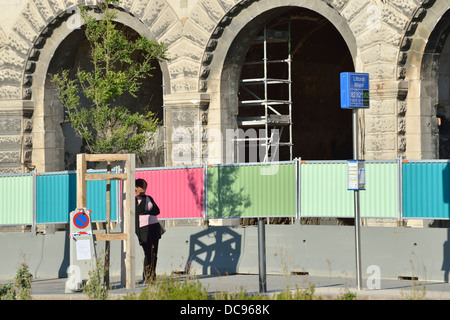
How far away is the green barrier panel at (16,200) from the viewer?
2212 centimetres

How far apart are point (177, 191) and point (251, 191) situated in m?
1.67

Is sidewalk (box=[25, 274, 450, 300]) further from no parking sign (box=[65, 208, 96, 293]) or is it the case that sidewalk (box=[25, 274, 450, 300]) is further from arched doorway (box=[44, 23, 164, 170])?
arched doorway (box=[44, 23, 164, 170])

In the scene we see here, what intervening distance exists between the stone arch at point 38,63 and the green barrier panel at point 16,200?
160 inches

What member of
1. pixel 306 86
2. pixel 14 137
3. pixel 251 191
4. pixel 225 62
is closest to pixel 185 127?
pixel 225 62

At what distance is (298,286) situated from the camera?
1672 cm

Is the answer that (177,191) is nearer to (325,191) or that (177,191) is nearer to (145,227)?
(145,227)

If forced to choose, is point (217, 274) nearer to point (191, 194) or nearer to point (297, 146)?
point (191, 194)

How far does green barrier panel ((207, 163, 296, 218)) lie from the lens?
20.2 meters

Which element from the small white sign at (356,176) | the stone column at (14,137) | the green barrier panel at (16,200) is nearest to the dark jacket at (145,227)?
the small white sign at (356,176)

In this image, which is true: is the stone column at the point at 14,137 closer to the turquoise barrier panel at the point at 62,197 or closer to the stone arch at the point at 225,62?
the turquoise barrier panel at the point at 62,197

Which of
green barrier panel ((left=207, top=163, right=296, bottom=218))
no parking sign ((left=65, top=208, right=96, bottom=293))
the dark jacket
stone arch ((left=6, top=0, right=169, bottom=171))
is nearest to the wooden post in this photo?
no parking sign ((left=65, top=208, right=96, bottom=293))

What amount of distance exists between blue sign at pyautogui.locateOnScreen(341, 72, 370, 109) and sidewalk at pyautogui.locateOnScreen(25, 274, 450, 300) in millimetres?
2835

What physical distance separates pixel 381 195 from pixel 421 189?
830 millimetres
